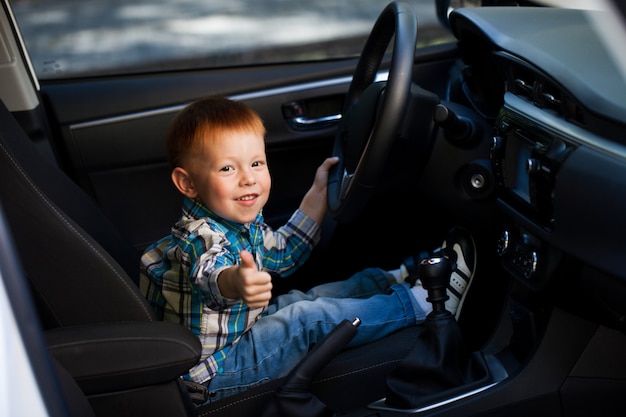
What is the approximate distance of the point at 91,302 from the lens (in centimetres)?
139

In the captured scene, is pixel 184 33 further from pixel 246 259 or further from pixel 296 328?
pixel 246 259

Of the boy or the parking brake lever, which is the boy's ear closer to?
the boy

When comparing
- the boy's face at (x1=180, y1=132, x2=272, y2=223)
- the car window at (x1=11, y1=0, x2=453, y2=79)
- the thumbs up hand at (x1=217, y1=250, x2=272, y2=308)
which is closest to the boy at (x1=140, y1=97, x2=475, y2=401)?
the boy's face at (x1=180, y1=132, x2=272, y2=223)

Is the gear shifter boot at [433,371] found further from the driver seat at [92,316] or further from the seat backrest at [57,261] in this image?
the seat backrest at [57,261]

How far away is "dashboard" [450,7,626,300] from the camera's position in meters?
1.16

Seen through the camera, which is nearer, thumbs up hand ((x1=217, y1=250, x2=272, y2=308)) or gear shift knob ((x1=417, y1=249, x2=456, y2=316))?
thumbs up hand ((x1=217, y1=250, x2=272, y2=308))

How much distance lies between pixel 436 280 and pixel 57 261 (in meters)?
0.72

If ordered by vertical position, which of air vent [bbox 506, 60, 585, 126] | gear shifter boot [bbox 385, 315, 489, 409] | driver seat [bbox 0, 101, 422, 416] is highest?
air vent [bbox 506, 60, 585, 126]

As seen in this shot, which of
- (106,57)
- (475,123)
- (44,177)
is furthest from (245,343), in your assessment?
(106,57)

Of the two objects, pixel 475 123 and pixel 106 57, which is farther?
pixel 106 57

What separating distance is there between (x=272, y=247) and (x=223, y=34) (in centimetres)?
144

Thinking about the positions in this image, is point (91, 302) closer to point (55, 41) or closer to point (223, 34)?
point (55, 41)

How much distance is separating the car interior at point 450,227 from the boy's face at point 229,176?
0.20 m

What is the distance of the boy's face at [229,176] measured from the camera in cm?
156
